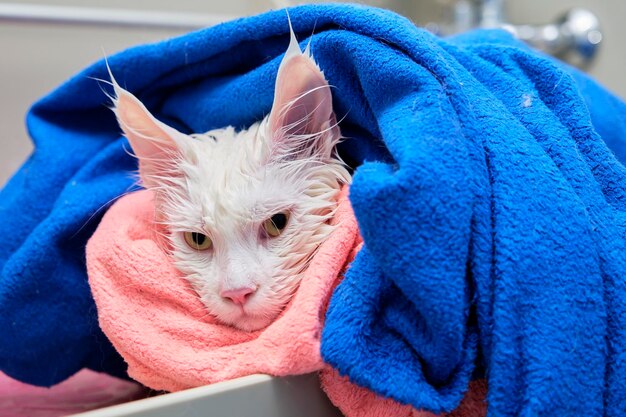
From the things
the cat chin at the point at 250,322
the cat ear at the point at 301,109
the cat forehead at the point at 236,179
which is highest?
the cat ear at the point at 301,109

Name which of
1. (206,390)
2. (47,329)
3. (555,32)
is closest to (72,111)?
(47,329)

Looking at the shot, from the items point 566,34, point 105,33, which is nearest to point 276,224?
point 105,33

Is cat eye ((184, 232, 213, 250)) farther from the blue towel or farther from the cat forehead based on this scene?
the blue towel

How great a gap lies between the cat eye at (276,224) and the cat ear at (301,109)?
70 mm

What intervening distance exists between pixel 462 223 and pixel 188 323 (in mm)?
276

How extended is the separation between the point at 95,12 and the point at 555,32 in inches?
37.8

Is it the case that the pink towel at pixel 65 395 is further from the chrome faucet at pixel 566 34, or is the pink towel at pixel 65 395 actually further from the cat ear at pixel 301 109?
the chrome faucet at pixel 566 34

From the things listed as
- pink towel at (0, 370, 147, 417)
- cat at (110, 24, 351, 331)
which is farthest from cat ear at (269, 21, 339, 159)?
pink towel at (0, 370, 147, 417)

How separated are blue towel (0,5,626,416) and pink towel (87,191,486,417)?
0.09ft

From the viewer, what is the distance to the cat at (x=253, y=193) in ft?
1.66

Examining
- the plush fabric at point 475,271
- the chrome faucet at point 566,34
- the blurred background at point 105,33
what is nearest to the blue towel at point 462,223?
the plush fabric at point 475,271

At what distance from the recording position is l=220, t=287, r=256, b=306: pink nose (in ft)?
1.63

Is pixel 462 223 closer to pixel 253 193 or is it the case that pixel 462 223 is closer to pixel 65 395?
pixel 253 193

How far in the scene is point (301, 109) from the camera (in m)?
0.56
